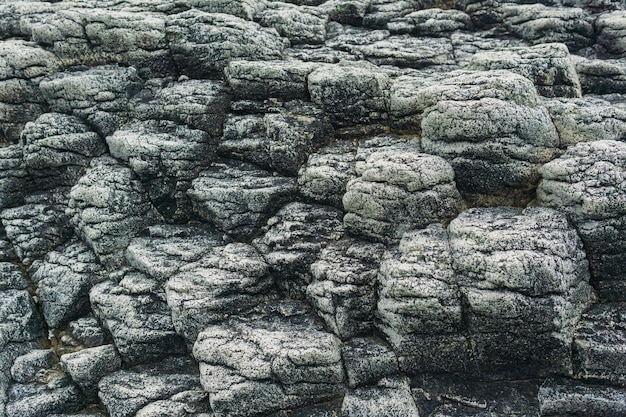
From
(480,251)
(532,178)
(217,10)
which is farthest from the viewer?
(217,10)

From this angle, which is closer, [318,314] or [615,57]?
[318,314]

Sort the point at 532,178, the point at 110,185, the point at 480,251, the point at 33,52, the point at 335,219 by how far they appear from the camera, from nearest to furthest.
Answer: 1. the point at 480,251
2. the point at 532,178
3. the point at 335,219
4. the point at 110,185
5. the point at 33,52

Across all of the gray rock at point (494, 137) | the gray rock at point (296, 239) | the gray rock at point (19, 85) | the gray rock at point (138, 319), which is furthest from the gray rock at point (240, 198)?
the gray rock at point (19, 85)

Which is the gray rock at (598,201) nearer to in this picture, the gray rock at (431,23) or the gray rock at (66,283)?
the gray rock at (431,23)

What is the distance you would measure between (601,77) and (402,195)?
38.7ft

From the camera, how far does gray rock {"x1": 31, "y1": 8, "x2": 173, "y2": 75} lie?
25.7m

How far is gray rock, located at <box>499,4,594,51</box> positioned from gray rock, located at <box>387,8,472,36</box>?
2.74 metres

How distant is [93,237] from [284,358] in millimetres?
10138

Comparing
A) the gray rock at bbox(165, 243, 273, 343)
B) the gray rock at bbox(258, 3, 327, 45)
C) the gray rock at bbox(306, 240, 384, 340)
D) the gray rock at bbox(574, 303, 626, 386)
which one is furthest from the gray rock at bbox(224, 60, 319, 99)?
the gray rock at bbox(574, 303, 626, 386)

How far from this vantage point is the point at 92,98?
24891 mm

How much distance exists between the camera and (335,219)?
71.3ft

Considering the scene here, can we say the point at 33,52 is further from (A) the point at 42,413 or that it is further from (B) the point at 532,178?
(B) the point at 532,178

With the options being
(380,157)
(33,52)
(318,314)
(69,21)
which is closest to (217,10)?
(69,21)

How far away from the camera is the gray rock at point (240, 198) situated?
73.7 feet
